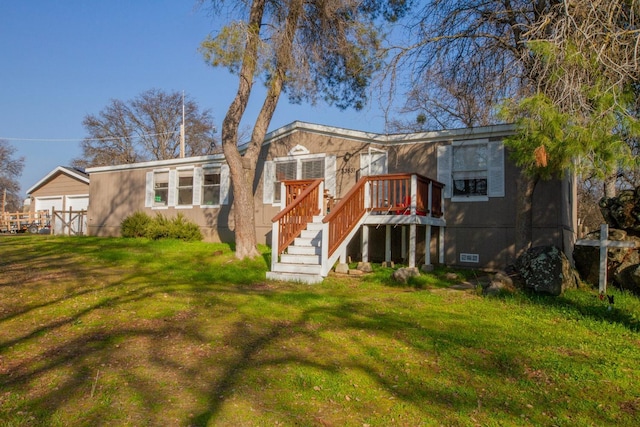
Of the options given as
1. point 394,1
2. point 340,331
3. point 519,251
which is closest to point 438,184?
point 519,251

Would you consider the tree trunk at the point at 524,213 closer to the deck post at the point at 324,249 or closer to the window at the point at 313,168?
the deck post at the point at 324,249

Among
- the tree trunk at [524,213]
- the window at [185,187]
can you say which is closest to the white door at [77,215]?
the window at [185,187]

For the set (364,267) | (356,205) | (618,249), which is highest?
(356,205)

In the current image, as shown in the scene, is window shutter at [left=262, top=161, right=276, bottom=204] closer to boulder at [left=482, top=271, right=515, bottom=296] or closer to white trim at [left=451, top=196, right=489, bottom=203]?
white trim at [left=451, top=196, right=489, bottom=203]

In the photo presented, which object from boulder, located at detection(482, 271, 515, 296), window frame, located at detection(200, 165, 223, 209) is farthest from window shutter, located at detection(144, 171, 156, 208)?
boulder, located at detection(482, 271, 515, 296)

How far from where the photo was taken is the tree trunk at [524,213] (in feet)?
31.8

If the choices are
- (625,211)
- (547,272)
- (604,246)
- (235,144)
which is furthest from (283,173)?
(604,246)

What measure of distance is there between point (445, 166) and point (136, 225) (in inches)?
381

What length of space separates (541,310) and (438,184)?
4.87 meters

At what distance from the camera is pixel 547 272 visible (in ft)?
24.9

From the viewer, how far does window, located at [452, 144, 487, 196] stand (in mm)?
10969

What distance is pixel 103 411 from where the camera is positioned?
3578mm

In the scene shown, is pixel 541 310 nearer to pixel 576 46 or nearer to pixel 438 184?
pixel 576 46

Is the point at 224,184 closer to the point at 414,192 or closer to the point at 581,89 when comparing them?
the point at 414,192
